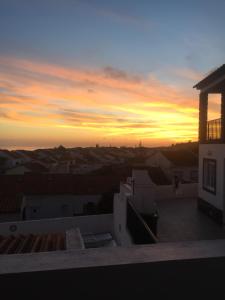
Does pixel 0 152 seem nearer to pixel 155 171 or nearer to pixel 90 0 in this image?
pixel 155 171

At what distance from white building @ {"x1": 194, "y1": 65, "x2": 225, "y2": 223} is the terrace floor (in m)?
0.50

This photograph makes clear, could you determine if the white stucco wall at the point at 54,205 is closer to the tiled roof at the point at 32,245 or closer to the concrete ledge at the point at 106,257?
the tiled roof at the point at 32,245

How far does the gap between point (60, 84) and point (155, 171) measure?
22386mm

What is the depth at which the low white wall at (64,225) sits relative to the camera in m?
15.1

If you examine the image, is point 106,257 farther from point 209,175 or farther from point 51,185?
point 51,185

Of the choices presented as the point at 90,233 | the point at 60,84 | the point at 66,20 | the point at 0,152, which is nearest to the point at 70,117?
the point at 60,84

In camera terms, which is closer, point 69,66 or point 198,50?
point 198,50

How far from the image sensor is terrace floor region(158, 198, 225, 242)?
873 cm

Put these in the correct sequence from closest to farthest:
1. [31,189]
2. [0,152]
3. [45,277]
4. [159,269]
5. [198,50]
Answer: [45,277], [159,269], [198,50], [31,189], [0,152]

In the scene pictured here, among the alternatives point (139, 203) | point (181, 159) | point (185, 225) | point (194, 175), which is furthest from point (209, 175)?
point (181, 159)

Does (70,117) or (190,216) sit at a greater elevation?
(70,117)

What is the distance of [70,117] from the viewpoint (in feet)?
117

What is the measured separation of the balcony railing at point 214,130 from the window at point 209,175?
2.90 feet

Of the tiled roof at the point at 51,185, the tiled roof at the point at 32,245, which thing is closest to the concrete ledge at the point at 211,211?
the tiled roof at the point at 32,245
